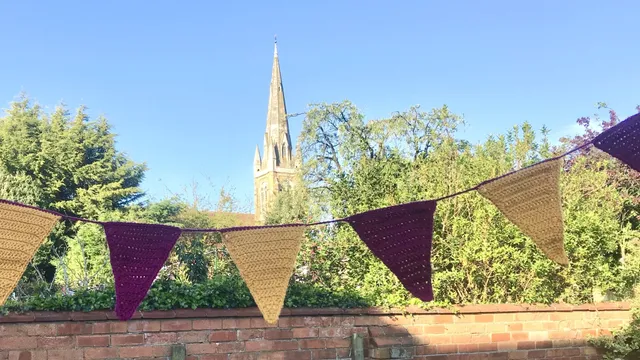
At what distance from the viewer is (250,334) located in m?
3.45

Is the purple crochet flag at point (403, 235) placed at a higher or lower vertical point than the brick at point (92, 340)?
higher

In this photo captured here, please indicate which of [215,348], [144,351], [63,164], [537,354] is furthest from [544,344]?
[63,164]

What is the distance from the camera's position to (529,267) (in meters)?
4.39

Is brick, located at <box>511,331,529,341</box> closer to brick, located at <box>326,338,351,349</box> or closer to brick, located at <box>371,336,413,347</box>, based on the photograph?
brick, located at <box>371,336,413,347</box>

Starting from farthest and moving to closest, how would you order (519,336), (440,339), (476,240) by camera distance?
(476,240)
(519,336)
(440,339)

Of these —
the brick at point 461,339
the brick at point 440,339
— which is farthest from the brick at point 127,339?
the brick at point 461,339

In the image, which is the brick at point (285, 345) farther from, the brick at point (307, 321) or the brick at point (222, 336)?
the brick at point (222, 336)

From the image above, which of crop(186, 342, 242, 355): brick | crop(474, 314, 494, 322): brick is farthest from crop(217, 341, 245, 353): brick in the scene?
crop(474, 314, 494, 322): brick

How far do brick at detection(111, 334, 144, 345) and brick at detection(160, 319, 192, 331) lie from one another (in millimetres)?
140

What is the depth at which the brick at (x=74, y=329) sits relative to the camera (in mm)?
3104

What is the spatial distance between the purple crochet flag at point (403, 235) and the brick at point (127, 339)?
5.36 ft

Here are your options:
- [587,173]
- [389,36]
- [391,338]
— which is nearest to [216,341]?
[391,338]

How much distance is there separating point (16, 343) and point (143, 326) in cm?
69

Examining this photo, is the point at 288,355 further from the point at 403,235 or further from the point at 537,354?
the point at 537,354
